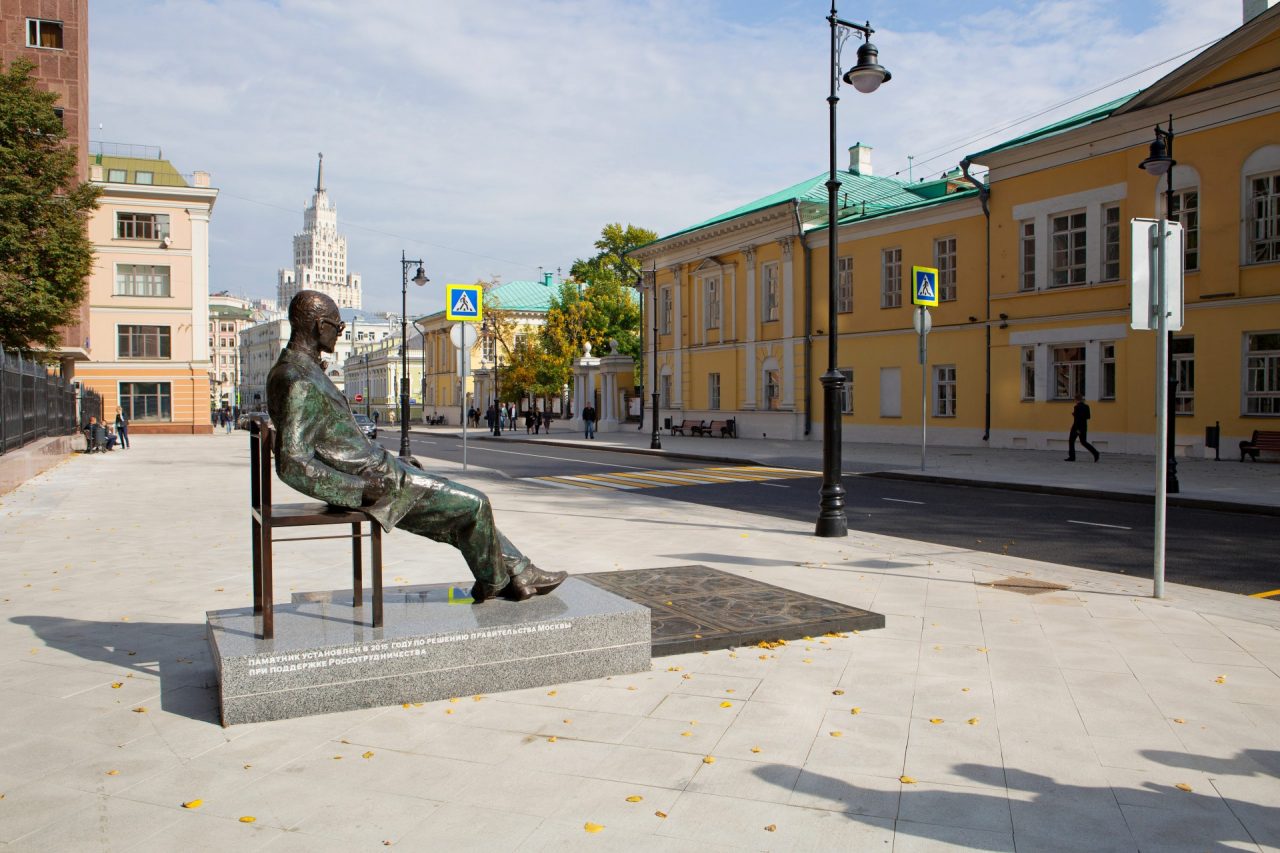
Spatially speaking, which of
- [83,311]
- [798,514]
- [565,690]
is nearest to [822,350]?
[798,514]

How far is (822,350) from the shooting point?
Result: 119 feet

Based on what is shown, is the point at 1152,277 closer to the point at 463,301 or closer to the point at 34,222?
the point at 463,301

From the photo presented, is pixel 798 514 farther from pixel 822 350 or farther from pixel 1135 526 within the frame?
pixel 822 350

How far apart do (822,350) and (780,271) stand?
13.8 feet

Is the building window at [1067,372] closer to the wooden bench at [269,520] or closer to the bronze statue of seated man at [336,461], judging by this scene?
the bronze statue of seated man at [336,461]

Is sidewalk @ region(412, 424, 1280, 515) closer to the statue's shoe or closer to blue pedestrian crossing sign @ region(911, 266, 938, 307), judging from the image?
blue pedestrian crossing sign @ region(911, 266, 938, 307)

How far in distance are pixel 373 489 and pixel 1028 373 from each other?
2695 cm

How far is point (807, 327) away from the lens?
36969 mm

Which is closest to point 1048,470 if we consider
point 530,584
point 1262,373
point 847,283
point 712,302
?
point 1262,373

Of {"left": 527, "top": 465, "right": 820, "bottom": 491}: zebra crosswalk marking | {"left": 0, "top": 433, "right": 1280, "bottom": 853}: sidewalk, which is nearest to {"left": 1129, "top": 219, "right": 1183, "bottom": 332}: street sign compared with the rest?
{"left": 0, "top": 433, "right": 1280, "bottom": 853}: sidewalk

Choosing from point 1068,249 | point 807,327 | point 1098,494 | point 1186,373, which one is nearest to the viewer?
point 1098,494

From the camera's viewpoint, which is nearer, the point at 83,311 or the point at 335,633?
→ the point at 335,633

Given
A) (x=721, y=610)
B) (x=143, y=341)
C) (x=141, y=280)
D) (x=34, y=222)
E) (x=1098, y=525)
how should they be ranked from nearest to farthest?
(x=721, y=610) < (x=1098, y=525) < (x=34, y=222) < (x=141, y=280) < (x=143, y=341)

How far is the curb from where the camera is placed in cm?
1381
